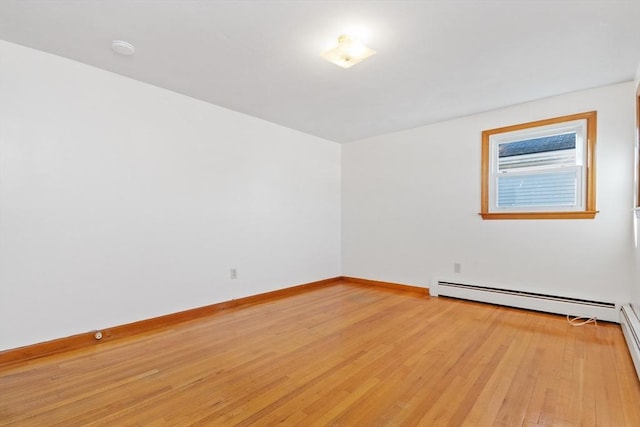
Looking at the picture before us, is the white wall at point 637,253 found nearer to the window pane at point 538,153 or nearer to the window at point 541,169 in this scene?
the window at point 541,169

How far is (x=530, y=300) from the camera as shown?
330 cm

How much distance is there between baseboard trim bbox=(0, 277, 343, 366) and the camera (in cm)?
224

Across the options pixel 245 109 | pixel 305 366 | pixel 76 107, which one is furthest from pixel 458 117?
pixel 76 107

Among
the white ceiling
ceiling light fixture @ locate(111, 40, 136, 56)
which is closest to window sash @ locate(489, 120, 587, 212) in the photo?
the white ceiling

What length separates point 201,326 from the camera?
294cm

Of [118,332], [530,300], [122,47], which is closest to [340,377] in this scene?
[118,332]

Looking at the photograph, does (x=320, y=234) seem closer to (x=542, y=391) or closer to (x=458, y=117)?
(x=458, y=117)

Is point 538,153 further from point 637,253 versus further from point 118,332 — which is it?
point 118,332

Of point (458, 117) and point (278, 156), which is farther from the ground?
point (458, 117)

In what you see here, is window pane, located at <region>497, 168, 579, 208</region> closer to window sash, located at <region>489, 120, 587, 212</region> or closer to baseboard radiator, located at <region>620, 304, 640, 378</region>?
window sash, located at <region>489, 120, 587, 212</region>

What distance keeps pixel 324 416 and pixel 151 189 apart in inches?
98.3

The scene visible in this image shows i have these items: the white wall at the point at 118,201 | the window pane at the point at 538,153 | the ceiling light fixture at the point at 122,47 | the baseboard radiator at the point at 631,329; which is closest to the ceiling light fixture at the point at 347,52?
the ceiling light fixture at the point at 122,47

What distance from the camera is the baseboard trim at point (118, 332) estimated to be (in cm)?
224

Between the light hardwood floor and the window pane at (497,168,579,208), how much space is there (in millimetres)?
1244
